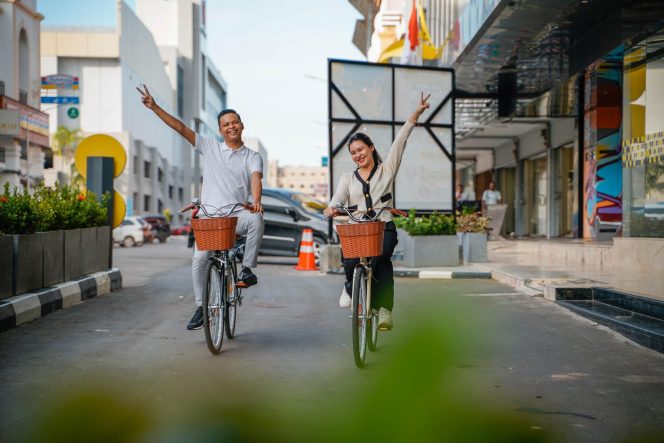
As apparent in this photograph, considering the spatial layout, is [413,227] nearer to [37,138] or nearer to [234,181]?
[234,181]

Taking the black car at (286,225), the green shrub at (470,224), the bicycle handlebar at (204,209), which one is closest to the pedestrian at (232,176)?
the bicycle handlebar at (204,209)

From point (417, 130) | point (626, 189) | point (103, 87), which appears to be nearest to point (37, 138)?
point (103, 87)

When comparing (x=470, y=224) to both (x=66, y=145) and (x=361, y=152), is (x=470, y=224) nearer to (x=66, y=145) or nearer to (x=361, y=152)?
(x=361, y=152)

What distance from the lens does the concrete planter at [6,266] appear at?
7.65 m

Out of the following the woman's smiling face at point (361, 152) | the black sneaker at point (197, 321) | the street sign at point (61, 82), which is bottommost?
the black sneaker at point (197, 321)

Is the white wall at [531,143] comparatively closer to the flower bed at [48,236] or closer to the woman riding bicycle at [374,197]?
the flower bed at [48,236]

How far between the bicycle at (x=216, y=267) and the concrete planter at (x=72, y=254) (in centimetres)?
405

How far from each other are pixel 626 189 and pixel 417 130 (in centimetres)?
524

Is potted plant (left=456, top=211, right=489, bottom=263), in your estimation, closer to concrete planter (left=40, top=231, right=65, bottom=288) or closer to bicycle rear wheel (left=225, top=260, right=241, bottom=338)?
concrete planter (left=40, top=231, right=65, bottom=288)

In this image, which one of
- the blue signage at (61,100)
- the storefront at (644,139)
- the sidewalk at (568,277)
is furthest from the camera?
the blue signage at (61,100)

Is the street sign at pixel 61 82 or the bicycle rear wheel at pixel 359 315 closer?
the bicycle rear wheel at pixel 359 315

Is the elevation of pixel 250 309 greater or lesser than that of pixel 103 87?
lesser

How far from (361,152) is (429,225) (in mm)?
9018

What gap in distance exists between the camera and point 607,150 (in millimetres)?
19656
